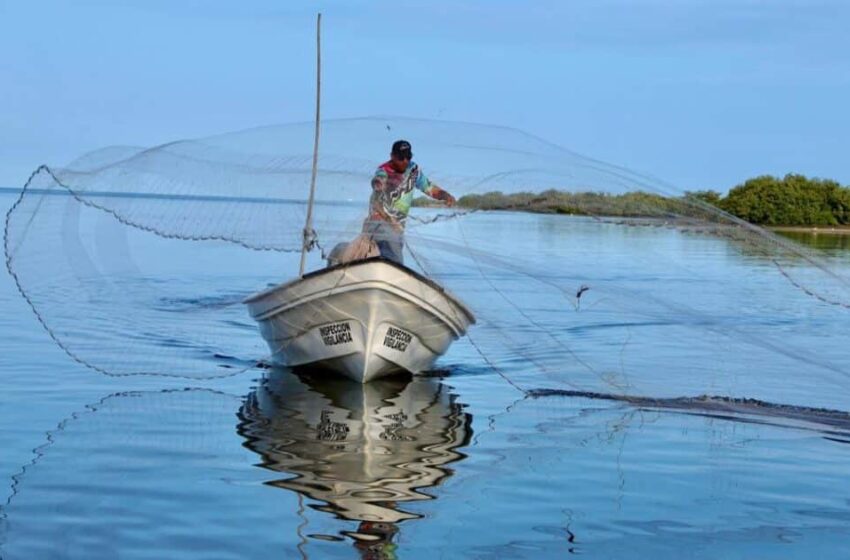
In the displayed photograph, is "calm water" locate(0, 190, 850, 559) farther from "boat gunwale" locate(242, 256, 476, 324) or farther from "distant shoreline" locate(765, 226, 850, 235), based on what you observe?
"distant shoreline" locate(765, 226, 850, 235)

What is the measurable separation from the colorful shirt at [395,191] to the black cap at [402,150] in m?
0.10

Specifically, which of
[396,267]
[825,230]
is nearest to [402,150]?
[396,267]

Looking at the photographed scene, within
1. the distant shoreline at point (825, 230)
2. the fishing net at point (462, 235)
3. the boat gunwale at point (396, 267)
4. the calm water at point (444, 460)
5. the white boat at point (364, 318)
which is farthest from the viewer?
the distant shoreline at point (825, 230)

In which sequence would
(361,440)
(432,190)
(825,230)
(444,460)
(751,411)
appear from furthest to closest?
(825,230), (432,190), (751,411), (361,440), (444,460)

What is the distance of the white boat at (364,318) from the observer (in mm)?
→ 14641

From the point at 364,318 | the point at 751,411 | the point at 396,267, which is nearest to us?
the point at 751,411

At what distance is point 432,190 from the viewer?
14.0 meters

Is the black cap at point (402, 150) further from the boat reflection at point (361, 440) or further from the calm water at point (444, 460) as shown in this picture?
the boat reflection at point (361, 440)

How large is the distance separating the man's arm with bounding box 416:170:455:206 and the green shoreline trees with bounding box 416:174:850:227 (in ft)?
1.11

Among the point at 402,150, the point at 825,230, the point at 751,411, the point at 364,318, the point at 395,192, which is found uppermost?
the point at 825,230

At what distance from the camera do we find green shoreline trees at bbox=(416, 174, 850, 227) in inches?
480

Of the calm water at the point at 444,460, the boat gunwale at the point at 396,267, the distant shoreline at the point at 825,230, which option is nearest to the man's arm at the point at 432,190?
the calm water at the point at 444,460

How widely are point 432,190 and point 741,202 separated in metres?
77.2

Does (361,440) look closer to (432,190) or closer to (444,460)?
(444,460)
